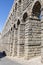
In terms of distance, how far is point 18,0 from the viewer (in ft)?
66.3

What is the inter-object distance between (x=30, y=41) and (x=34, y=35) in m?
0.55

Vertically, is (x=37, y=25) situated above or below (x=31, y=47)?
above

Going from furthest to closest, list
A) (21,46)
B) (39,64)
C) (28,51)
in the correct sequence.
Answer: (21,46)
(28,51)
(39,64)

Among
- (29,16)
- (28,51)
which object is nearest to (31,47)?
(28,51)

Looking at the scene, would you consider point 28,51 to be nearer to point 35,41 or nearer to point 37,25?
point 35,41

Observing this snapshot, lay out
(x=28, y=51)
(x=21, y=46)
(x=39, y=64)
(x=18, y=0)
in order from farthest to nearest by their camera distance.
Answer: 1. (x=18, y=0)
2. (x=21, y=46)
3. (x=28, y=51)
4. (x=39, y=64)

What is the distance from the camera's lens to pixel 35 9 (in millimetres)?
13594

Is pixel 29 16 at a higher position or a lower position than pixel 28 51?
higher

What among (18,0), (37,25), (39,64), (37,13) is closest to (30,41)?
(37,25)

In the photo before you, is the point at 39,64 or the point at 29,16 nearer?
the point at 39,64

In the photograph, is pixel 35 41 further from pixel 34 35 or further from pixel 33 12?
pixel 33 12

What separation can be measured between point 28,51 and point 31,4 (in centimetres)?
364

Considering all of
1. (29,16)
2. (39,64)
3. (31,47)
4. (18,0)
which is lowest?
(39,64)

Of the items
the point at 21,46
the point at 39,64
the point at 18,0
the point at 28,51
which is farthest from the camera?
the point at 18,0
